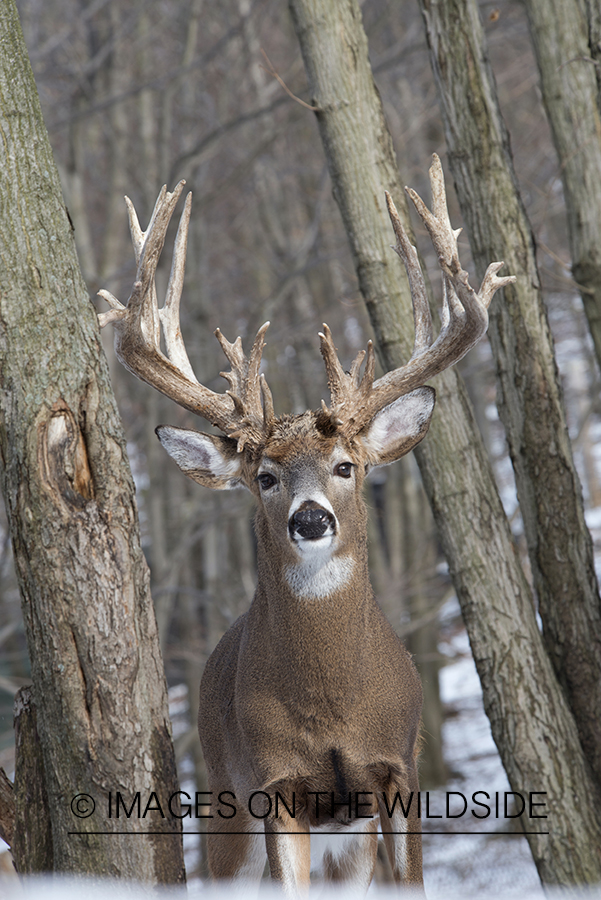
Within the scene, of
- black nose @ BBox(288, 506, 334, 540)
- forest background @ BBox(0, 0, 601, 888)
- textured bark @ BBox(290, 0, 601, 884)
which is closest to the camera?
black nose @ BBox(288, 506, 334, 540)

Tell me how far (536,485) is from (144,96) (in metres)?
8.70

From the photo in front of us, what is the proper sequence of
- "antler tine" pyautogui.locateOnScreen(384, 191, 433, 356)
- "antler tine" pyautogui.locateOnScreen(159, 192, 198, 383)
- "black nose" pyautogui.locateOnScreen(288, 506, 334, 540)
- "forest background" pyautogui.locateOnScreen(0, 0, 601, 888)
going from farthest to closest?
1. "forest background" pyautogui.locateOnScreen(0, 0, 601, 888)
2. "antler tine" pyautogui.locateOnScreen(384, 191, 433, 356)
3. "antler tine" pyautogui.locateOnScreen(159, 192, 198, 383)
4. "black nose" pyautogui.locateOnScreen(288, 506, 334, 540)

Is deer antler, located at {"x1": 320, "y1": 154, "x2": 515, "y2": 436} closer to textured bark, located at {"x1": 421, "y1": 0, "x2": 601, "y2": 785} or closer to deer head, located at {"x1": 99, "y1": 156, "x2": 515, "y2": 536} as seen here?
deer head, located at {"x1": 99, "y1": 156, "x2": 515, "y2": 536}

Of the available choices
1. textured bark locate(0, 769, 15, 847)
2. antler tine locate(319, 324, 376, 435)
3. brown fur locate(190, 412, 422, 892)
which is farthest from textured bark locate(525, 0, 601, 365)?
textured bark locate(0, 769, 15, 847)

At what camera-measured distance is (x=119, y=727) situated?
3.38 meters

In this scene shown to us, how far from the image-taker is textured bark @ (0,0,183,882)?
11.0ft

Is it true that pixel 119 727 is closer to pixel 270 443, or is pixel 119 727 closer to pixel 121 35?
pixel 270 443

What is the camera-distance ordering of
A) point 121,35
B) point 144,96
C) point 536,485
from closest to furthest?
point 536,485
point 121,35
point 144,96

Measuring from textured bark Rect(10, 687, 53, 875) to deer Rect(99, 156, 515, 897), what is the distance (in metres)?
0.71

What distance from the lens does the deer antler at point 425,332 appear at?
3.88 metres

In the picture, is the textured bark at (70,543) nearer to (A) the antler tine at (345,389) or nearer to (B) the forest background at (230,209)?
(A) the antler tine at (345,389)

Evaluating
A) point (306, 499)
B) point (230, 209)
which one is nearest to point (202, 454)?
point (306, 499)

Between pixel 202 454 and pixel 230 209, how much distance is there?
13445 mm

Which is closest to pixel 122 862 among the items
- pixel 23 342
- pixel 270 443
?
pixel 270 443
